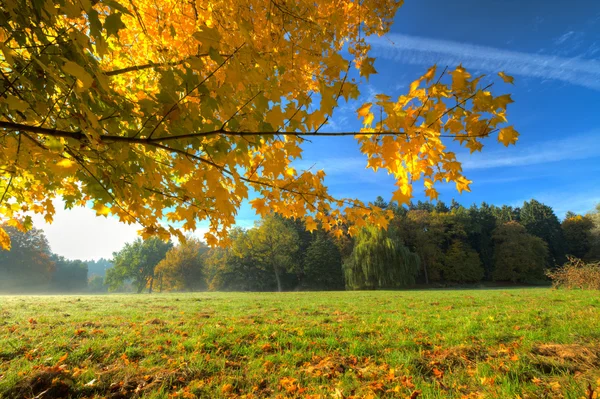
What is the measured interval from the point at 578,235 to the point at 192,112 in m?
66.5

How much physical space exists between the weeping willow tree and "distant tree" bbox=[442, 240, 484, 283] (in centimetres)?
1656

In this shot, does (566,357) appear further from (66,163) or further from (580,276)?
(580,276)

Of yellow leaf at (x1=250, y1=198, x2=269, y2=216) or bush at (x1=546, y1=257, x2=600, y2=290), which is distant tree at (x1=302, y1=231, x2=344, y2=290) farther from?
yellow leaf at (x1=250, y1=198, x2=269, y2=216)

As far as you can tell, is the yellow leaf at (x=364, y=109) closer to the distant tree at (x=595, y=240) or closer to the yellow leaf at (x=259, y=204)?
the yellow leaf at (x=259, y=204)

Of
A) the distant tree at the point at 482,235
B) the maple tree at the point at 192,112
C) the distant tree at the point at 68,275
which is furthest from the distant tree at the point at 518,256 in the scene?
the distant tree at the point at 68,275

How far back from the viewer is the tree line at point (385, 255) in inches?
1013

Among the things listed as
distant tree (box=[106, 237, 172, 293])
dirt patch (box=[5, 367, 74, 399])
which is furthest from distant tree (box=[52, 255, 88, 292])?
dirt patch (box=[5, 367, 74, 399])

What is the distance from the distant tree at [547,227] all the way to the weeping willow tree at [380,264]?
35.5m

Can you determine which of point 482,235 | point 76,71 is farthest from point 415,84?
point 482,235

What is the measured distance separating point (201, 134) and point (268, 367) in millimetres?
2791

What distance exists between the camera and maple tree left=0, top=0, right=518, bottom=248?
1381mm

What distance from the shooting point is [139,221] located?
2.74 meters

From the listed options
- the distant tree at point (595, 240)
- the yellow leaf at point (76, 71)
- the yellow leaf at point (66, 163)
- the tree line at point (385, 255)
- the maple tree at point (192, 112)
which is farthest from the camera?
the distant tree at point (595, 240)

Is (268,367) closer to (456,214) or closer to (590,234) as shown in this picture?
(456,214)
